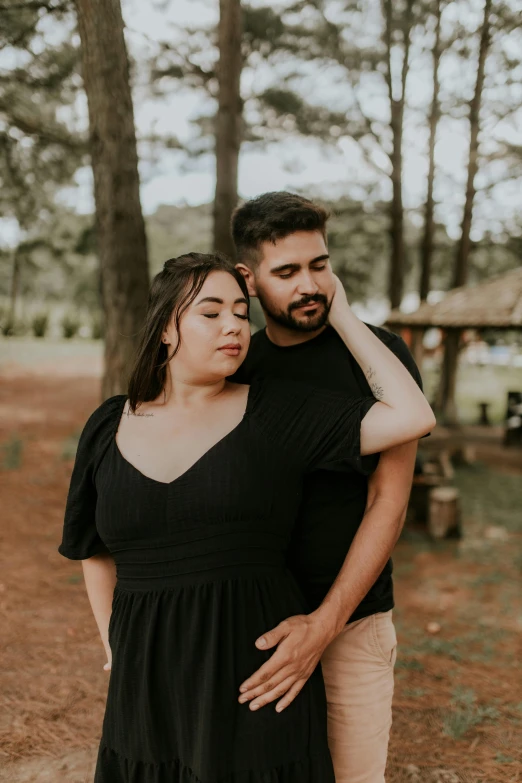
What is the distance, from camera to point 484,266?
2144cm

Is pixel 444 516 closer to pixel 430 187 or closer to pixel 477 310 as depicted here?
pixel 477 310

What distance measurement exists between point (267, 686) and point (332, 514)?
0.55m

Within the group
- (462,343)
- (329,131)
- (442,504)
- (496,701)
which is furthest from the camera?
(462,343)

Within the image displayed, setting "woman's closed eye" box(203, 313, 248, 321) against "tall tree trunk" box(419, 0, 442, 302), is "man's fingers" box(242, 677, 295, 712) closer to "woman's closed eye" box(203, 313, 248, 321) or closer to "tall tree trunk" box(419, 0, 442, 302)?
"woman's closed eye" box(203, 313, 248, 321)

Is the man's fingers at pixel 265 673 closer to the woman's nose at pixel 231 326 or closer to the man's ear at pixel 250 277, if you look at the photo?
the woman's nose at pixel 231 326

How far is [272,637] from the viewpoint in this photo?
1.68 meters

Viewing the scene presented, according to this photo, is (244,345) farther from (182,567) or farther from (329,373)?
(182,567)

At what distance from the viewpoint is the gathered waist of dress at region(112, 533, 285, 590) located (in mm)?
1674

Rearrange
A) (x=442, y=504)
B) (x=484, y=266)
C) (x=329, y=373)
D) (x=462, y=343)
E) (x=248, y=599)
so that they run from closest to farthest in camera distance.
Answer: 1. (x=248, y=599)
2. (x=329, y=373)
3. (x=442, y=504)
4. (x=462, y=343)
5. (x=484, y=266)

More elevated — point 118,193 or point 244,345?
point 118,193

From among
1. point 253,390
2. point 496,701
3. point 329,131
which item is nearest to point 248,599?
point 253,390

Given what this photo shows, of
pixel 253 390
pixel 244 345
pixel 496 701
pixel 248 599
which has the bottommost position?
pixel 496 701

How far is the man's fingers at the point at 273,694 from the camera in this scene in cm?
164

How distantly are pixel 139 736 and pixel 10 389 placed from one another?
51.9 feet
